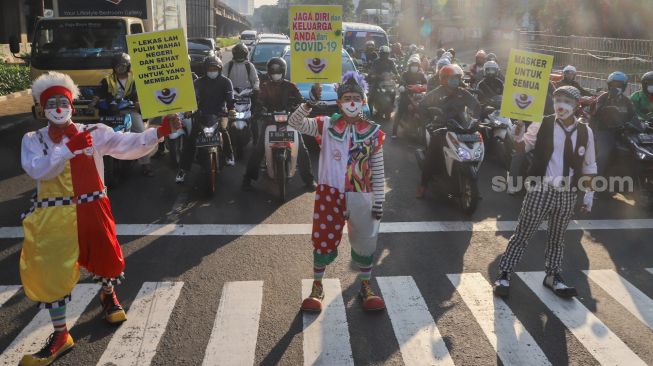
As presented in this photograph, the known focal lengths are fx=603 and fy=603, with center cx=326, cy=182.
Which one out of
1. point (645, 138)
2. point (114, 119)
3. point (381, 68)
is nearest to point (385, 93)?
point (381, 68)

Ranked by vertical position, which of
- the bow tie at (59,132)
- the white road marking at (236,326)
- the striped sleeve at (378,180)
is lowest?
the white road marking at (236,326)

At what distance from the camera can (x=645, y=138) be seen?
8453 millimetres

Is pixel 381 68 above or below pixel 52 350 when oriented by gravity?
above

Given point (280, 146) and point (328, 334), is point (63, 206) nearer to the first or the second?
point (328, 334)

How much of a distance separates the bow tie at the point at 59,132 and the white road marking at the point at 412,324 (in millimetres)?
2892

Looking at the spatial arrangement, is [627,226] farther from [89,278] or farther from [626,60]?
[626,60]

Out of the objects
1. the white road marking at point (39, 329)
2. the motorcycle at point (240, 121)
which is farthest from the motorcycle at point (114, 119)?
the white road marking at point (39, 329)

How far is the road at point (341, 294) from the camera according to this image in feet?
14.9

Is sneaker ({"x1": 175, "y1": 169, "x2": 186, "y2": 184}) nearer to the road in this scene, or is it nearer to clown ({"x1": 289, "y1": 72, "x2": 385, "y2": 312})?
the road

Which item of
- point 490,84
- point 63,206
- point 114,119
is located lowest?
point 114,119

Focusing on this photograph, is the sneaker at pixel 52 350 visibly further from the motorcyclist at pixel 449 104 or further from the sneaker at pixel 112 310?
the motorcyclist at pixel 449 104

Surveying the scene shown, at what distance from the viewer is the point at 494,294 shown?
220 inches

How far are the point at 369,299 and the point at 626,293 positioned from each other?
2.51m

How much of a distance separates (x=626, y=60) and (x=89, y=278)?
1511 centimetres
